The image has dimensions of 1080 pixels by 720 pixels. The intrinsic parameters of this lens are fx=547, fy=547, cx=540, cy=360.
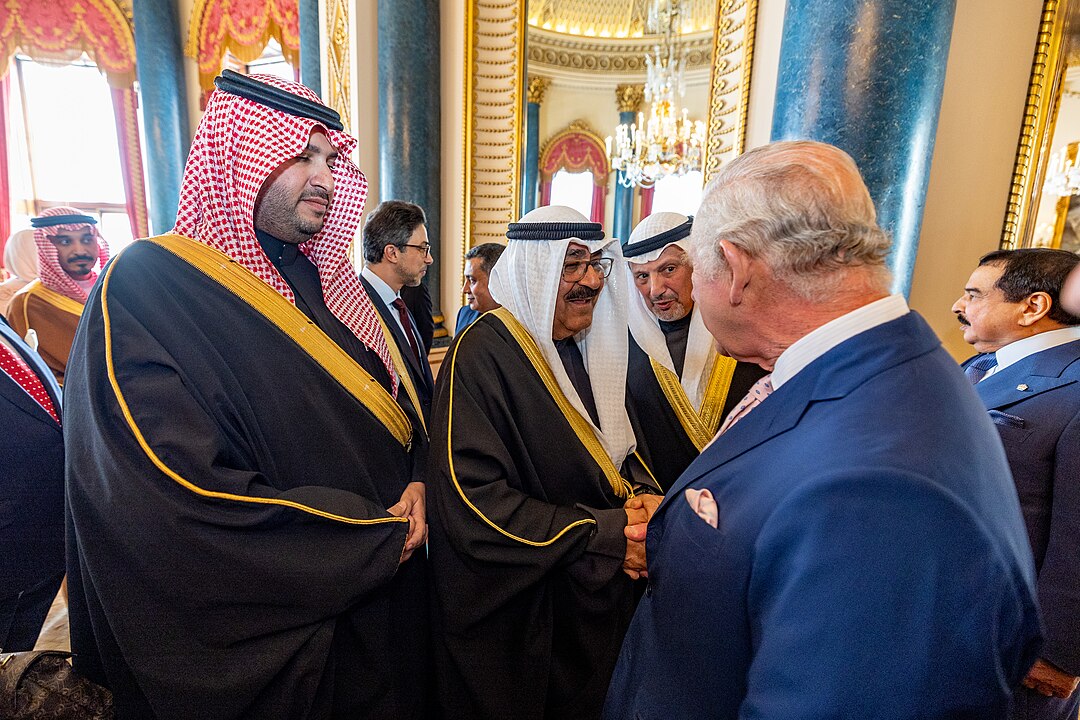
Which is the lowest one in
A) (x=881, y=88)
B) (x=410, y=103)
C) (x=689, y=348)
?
(x=689, y=348)

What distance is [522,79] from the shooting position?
15.3 ft

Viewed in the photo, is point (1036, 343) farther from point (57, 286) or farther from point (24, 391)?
point (57, 286)

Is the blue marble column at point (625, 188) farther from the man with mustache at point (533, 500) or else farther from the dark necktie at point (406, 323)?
the man with mustache at point (533, 500)

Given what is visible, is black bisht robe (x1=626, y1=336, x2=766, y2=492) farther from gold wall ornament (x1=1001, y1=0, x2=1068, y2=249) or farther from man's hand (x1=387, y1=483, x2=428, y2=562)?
gold wall ornament (x1=1001, y1=0, x2=1068, y2=249)

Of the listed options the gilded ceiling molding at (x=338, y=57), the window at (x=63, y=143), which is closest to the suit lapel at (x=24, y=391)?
the gilded ceiling molding at (x=338, y=57)

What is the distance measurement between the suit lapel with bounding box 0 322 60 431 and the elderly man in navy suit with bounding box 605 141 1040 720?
1932 millimetres

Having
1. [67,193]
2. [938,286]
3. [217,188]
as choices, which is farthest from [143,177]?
[938,286]

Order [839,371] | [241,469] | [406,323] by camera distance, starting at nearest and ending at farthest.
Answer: [839,371] < [241,469] < [406,323]

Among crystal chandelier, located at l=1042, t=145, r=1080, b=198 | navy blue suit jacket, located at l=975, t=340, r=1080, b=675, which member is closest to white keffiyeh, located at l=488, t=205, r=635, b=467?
navy blue suit jacket, located at l=975, t=340, r=1080, b=675

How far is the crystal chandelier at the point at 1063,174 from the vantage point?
258cm

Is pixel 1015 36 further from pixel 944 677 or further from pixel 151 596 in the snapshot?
pixel 151 596

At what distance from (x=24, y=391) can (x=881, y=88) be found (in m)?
3.39

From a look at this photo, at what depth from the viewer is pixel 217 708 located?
4.10ft

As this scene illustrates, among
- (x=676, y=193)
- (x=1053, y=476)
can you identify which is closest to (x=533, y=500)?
(x=1053, y=476)
